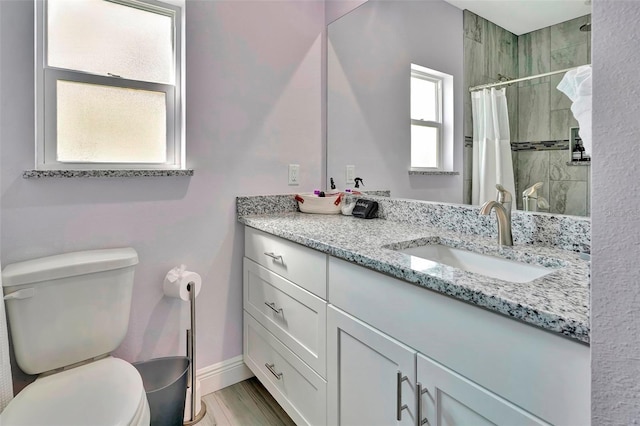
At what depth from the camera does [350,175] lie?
208 centimetres

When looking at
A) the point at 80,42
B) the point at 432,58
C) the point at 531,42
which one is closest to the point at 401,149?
the point at 432,58

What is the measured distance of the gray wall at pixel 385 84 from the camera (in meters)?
1.52

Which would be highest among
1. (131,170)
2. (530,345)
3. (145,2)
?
(145,2)

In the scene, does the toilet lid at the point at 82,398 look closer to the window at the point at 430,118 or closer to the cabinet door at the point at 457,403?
the cabinet door at the point at 457,403

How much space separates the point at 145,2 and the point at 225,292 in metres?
1.44

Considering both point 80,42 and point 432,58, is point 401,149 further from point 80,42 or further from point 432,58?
point 80,42

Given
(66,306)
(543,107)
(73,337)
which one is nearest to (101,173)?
(66,306)

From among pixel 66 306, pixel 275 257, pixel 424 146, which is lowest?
pixel 66 306

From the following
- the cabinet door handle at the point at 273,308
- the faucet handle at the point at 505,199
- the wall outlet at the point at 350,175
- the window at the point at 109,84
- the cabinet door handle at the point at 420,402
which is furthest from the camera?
the wall outlet at the point at 350,175

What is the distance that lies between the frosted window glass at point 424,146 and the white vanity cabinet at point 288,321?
2.20ft

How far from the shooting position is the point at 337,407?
1251 millimetres

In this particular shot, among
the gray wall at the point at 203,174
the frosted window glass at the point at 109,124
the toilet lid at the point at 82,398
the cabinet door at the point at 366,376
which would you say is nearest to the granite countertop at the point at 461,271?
the cabinet door at the point at 366,376

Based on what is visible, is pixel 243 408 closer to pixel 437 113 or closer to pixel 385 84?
pixel 437 113

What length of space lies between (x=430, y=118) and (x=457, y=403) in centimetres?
114
